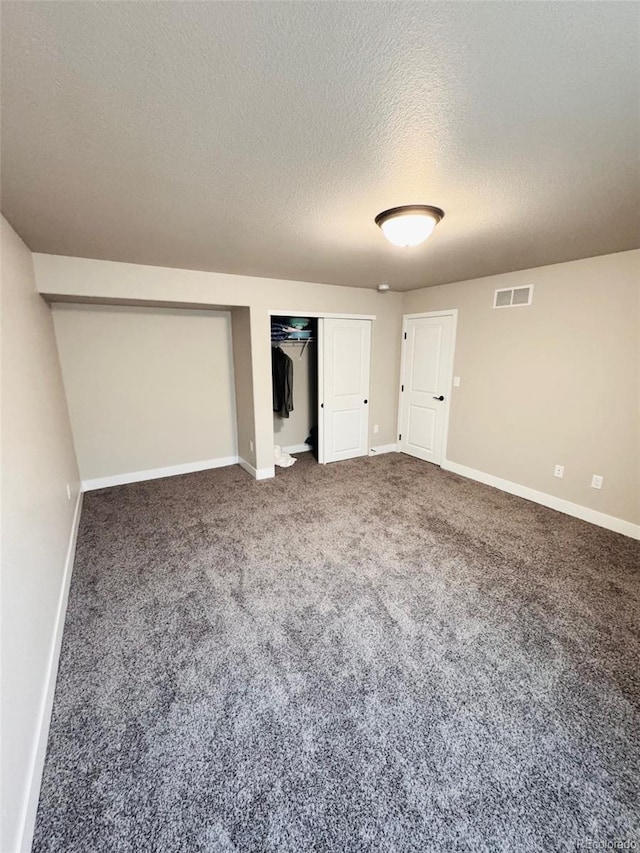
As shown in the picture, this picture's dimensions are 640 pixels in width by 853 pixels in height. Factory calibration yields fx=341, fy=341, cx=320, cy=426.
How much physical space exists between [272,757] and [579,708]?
4.70ft

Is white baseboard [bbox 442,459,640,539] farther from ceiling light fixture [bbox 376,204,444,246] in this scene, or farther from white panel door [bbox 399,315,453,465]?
ceiling light fixture [bbox 376,204,444,246]

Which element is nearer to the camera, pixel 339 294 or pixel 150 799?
pixel 150 799

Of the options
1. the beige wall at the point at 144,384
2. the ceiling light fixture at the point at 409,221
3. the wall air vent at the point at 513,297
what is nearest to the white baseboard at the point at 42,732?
the beige wall at the point at 144,384

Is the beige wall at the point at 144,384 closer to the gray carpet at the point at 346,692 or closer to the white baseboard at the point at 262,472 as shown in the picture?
the white baseboard at the point at 262,472

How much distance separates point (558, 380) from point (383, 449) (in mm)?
2536

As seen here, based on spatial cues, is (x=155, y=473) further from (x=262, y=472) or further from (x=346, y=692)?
(x=346, y=692)

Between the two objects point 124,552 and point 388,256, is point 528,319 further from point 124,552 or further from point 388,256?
point 124,552

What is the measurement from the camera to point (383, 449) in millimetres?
5332

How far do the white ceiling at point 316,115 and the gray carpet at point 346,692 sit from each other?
2416 millimetres

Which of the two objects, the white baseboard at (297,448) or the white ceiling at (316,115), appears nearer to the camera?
the white ceiling at (316,115)

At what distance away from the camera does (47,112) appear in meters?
1.16

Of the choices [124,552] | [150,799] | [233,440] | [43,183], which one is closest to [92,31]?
[43,183]

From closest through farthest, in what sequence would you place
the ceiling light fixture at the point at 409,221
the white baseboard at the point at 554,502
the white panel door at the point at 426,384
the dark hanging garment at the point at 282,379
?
the ceiling light fixture at the point at 409,221
the white baseboard at the point at 554,502
the white panel door at the point at 426,384
the dark hanging garment at the point at 282,379

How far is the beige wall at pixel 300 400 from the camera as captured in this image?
16.5ft
